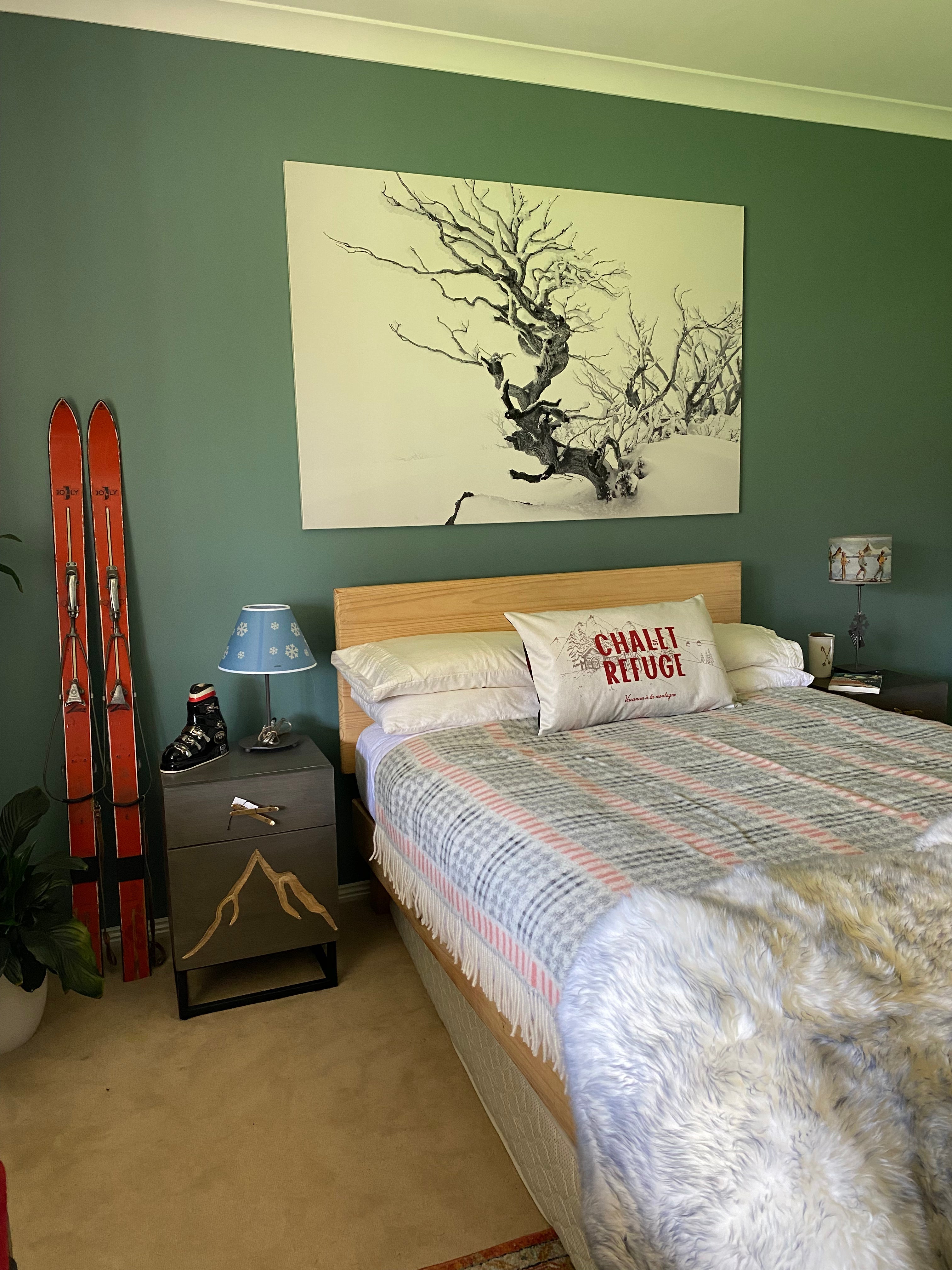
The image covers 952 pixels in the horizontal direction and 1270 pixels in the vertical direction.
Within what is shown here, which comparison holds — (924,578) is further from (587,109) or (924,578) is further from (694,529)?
(587,109)

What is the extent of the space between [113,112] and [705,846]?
252 centimetres

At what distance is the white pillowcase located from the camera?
2988 mm

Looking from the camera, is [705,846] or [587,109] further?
[587,109]

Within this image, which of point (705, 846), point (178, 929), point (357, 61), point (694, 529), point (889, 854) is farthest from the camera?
point (694, 529)

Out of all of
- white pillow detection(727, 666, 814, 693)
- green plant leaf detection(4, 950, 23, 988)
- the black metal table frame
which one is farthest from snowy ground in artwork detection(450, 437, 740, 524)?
green plant leaf detection(4, 950, 23, 988)

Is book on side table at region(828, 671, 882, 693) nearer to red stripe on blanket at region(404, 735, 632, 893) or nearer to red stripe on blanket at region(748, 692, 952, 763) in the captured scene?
red stripe on blanket at region(748, 692, 952, 763)

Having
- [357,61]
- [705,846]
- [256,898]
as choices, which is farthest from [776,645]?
[357,61]

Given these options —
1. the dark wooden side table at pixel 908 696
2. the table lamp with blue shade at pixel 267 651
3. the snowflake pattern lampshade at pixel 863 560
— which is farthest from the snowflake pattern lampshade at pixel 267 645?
the snowflake pattern lampshade at pixel 863 560

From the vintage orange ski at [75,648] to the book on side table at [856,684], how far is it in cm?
246

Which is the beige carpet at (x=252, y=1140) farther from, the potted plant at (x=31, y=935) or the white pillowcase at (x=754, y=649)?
the white pillowcase at (x=754, y=649)

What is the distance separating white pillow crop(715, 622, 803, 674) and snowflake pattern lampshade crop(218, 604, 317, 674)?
134cm

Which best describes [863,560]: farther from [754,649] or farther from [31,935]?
[31,935]

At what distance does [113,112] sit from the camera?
256 cm

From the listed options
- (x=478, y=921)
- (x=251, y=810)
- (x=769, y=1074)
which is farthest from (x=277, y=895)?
(x=769, y=1074)
